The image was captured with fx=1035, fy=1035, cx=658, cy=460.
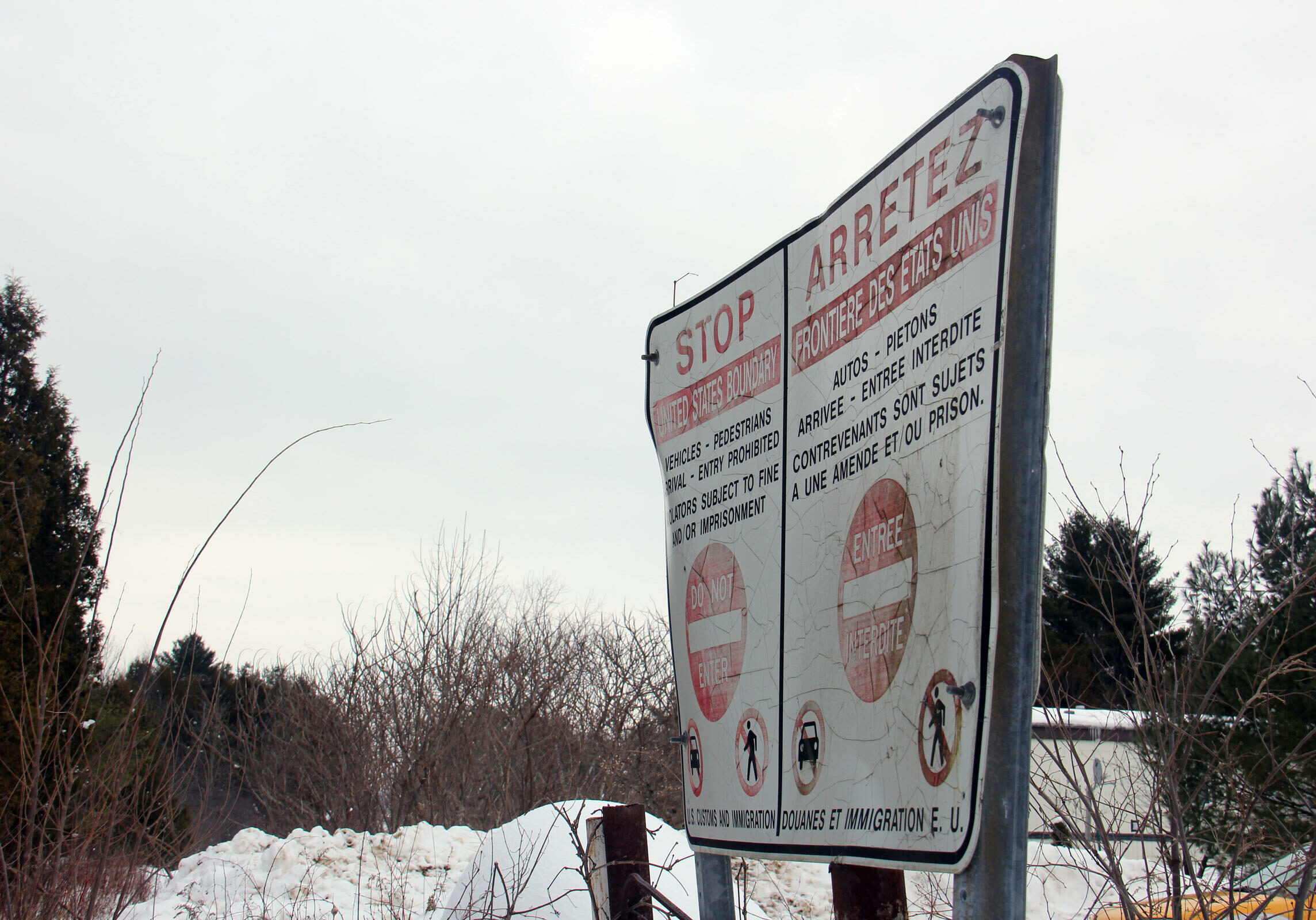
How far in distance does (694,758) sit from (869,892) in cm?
62

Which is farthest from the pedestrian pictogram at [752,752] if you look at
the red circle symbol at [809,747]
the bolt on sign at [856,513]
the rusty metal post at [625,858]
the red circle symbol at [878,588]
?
the rusty metal post at [625,858]

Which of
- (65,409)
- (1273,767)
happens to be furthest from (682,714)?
(65,409)

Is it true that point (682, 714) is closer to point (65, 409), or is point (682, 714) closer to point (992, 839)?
point (992, 839)

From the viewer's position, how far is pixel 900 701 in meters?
1.67

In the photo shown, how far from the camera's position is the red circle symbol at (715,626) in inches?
90.2

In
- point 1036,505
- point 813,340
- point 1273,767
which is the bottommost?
point 1273,767

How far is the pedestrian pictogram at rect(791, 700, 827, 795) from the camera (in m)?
1.90

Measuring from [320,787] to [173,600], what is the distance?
17.7m

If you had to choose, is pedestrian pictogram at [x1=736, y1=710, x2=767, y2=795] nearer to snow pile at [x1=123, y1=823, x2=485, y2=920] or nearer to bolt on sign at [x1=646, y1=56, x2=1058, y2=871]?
bolt on sign at [x1=646, y1=56, x2=1058, y2=871]

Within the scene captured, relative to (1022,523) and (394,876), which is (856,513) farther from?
(394,876)

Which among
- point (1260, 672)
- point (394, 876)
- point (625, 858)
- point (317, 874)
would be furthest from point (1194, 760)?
point (317, 874)

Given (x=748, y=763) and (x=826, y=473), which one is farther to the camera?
(x=748, y=763)

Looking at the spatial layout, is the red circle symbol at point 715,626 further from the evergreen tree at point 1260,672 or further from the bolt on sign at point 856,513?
the evergreen tree at point 1260,672

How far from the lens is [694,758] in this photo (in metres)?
2.44
